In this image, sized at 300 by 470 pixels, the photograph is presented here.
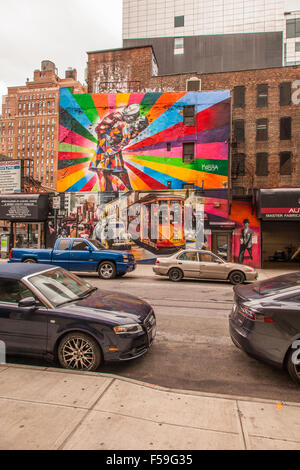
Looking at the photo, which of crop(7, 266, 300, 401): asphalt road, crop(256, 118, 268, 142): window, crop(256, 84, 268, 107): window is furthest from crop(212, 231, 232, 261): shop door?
crop(256, 84, 268, 107): window

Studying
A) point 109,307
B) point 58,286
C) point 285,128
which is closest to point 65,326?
point 109,307

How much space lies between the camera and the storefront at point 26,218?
2262 cm

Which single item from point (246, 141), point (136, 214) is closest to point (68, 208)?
point (136, 214)

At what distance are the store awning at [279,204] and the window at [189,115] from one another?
7.28m

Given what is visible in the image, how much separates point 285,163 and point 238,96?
25.3 feet

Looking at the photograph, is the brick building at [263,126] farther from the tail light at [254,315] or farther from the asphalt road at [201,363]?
the tail light at [254,315]

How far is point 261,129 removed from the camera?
2830cm

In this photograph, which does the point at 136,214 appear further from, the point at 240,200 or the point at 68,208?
the point at 240,200

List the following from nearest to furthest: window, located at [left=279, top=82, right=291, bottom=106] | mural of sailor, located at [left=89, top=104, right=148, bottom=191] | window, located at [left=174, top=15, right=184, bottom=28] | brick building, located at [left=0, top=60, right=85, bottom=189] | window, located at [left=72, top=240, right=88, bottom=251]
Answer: window, located at [left=72, top=240, right=88, bottom=251] < mural of sailor, located at [left=89, top=104, right=148, bottom=191] < window, located at [left=279, top=82, right=291, bottom=106] < window, located at [left=174, top=15, right=184, bottom=28] < brick building, located at [left=0, top=60, right=85, bottom=189]

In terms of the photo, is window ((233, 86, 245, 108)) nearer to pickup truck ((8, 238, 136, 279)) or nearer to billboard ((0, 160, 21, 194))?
billboard ((0, 160, 21, 194))

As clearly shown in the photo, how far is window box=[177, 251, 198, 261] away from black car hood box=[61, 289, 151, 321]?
27.2 ft

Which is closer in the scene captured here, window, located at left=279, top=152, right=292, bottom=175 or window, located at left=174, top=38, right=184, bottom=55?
window, located at left=279, top=152, right=292, bottom=175

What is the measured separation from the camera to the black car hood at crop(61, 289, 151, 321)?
4.63 metres

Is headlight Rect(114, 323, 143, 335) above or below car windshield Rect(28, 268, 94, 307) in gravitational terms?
below
